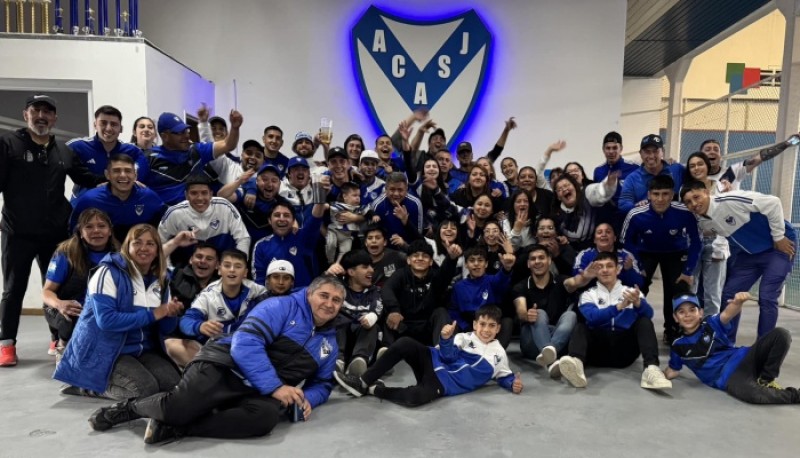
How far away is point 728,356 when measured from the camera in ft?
10.5

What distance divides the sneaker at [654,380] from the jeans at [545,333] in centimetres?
56

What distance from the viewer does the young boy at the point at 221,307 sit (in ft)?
9.98

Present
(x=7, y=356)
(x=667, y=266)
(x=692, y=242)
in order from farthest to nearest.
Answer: (x=667, y=266), (x=692, y=242), (x=7, y=356)

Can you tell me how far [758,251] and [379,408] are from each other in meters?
3.08

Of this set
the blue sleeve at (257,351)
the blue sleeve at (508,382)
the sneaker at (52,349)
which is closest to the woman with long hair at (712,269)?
the blue sleeve at (508,382)

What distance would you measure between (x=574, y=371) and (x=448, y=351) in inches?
33.3

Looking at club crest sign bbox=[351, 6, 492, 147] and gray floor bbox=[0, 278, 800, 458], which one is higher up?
club crest sign bbox=[351, 6, 492, 147]

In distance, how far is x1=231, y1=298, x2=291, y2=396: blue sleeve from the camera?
2.39 meters

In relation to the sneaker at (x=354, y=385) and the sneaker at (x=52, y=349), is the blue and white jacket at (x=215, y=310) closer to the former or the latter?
the sneaker at (x=354, y=385)

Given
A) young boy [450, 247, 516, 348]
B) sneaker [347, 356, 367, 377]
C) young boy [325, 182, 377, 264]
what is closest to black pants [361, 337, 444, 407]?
sneaker [347, 356, 367, 377]

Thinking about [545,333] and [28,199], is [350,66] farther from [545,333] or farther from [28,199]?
[545,333]

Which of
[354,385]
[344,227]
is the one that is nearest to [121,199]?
[344,227]

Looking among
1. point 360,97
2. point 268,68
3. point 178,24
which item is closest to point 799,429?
point 360,97

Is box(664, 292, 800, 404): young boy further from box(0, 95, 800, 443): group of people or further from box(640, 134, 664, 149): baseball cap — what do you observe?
box(640, 134, 664, 149): baseball cap
